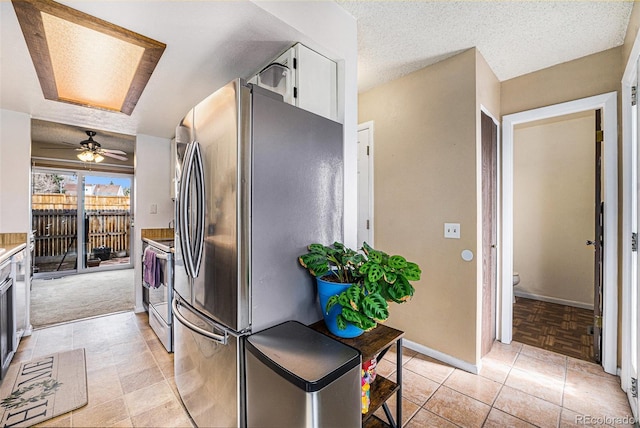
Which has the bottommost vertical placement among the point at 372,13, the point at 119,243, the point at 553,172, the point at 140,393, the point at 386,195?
the point at 140,393

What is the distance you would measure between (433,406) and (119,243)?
6.52m

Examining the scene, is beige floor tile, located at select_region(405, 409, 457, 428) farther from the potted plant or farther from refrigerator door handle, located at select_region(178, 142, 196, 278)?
refrigerator door handle, located at select_region(178, 142, 196, 278)

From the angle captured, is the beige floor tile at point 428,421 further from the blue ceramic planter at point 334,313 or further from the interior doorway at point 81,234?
the interior doorway at point 81,234

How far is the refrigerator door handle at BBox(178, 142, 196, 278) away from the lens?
1.46 meters

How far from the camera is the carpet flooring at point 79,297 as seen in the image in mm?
3236

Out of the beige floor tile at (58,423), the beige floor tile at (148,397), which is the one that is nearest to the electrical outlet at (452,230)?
the beige floor tile at (148,397)

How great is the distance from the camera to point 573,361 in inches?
88.0

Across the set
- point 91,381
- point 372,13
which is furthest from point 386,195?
point 91,381

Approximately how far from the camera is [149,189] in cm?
346

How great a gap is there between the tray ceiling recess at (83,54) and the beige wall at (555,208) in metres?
4.18

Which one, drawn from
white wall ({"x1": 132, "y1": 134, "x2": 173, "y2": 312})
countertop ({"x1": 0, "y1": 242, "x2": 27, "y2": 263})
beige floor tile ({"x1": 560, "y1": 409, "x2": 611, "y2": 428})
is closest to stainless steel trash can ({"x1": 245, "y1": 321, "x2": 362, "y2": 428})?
beige floor tile ({"x1": 560, "y1": 409, "x2": 611, "y2": 428})

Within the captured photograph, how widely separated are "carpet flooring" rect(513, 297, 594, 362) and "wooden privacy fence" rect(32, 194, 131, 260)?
700cm

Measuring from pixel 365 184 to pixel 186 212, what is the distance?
1.82 meters

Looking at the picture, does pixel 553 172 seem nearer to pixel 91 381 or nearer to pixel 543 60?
pixel 543 60
